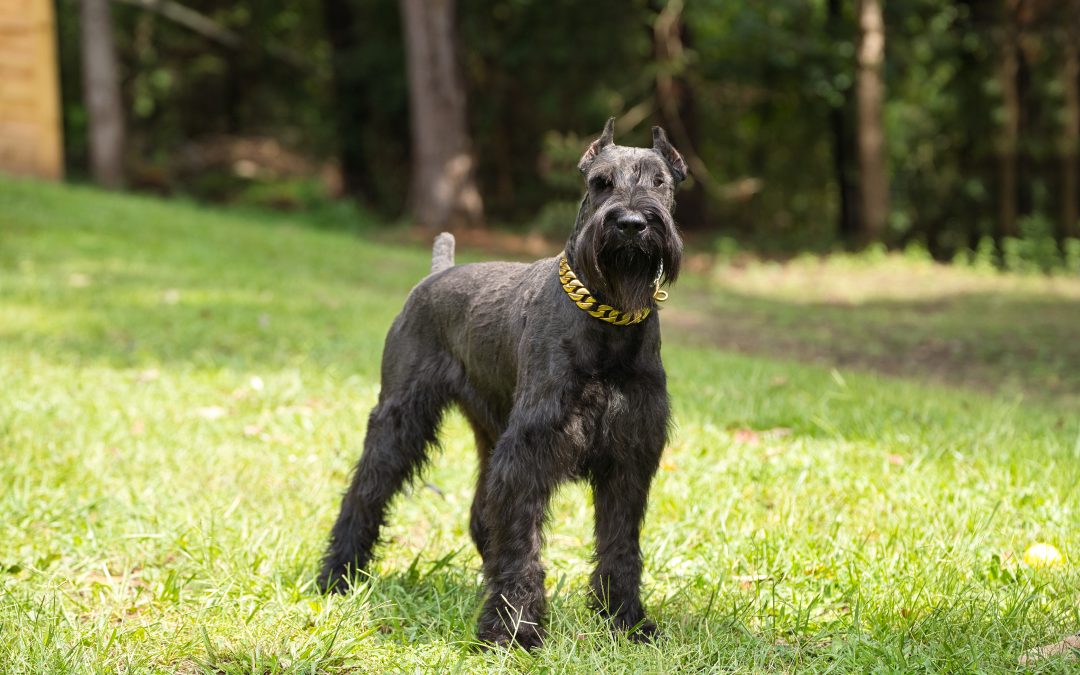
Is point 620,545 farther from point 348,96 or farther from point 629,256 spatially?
point 348,96

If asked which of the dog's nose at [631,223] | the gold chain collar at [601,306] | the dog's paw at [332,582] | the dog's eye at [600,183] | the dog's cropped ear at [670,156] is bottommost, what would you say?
the dog's paw at [332,582]

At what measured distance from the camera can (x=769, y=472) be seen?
16.5ft

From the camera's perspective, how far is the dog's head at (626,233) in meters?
3.27

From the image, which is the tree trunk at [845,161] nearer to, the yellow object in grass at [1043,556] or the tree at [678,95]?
the tree at [678,95]

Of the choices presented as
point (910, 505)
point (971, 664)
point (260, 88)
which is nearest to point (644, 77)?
point (260, 88)

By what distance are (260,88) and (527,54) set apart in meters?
9.96

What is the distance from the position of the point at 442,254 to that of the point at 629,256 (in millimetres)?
1509

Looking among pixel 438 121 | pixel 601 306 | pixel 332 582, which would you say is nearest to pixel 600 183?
pixel 601 306

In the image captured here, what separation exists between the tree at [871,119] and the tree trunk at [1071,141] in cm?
274

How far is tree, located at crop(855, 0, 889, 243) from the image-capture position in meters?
16.4

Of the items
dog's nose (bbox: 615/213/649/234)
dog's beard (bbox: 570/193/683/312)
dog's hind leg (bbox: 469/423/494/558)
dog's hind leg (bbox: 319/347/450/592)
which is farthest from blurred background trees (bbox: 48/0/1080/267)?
dog's nose (bbox: 615/213/649/234)

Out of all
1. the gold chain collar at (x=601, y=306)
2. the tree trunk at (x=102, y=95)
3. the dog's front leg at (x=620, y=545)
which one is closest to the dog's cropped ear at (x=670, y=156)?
the gold chain collar at (x=601, y=306)

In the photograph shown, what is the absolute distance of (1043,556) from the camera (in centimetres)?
402

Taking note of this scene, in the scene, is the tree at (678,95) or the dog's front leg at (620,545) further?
the tree at (678,95)
